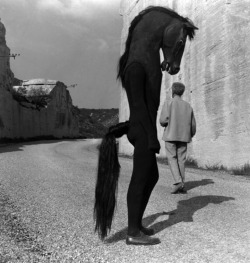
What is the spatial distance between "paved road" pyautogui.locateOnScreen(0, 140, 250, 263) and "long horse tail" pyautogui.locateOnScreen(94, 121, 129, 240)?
167 mm

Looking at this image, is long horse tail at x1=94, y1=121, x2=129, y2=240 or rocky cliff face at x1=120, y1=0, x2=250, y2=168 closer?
long horse tail at x1=94, y1=121, x2=129, y2=240

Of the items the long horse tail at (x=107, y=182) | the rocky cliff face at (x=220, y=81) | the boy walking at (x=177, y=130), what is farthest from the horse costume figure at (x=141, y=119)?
the rocky cliff face at (x=220, y=81)

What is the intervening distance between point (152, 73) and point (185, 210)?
6.32 feet

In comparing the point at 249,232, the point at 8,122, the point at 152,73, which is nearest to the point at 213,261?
the point at 249,232

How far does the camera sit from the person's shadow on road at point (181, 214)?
131 inches

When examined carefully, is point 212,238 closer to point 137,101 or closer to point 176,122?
point 137,101

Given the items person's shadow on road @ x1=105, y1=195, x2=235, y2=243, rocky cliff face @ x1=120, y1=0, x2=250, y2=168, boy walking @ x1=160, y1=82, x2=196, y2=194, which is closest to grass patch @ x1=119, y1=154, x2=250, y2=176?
rocky cliff face @ x1=120, y1=0, x2=250, y2=168

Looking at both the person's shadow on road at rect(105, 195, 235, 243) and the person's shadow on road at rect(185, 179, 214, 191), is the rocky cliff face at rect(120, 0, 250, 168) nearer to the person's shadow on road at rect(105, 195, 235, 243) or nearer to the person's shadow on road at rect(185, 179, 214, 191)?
the person's shadow on road at rect(185, 179, 214, 191)

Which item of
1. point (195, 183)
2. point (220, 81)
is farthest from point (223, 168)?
point (195, 183)

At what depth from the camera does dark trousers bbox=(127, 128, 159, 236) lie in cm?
294

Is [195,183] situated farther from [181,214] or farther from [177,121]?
[181,214]

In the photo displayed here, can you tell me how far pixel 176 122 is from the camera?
5949 millimetres

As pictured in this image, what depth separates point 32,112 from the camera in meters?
33.2

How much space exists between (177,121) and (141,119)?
3097 millimetres
